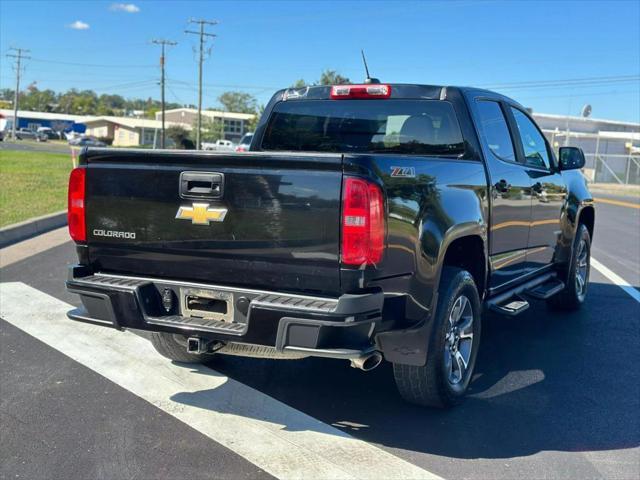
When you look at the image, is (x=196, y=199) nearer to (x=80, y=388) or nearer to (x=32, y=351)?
(x=80, y=388)

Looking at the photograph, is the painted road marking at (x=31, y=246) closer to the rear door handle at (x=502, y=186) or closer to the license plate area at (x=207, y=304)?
the license plate area at (x=207, y=304)

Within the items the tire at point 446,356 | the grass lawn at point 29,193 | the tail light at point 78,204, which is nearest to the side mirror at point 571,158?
the tire at point 446,356

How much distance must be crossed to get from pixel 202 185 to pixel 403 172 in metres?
1.09

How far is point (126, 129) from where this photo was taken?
320 feet

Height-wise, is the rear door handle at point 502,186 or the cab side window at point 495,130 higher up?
the cab side window at point 495,130

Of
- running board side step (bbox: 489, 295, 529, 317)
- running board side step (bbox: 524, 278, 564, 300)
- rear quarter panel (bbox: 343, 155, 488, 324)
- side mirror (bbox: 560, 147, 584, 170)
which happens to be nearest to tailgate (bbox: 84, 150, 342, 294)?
rear quarter panel (bbox: 343, 155, 488, 324)

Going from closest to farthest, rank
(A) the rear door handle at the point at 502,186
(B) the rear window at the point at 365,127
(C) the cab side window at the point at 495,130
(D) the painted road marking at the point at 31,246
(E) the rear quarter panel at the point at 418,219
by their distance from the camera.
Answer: (E) the rear quarter panel at the point at 418,219, (A) the rear door handle at the point at 502,186, (B) the rear window at the point at 365,127, (C) the cab side window at the point at 495,130, (D) the painted road marking at the point at 31,246

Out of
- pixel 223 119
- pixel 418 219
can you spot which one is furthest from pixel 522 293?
pixel 223 119

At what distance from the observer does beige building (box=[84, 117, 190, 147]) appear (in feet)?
302

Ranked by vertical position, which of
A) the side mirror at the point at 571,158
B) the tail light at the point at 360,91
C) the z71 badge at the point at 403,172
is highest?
the tail light at the point at 360,91

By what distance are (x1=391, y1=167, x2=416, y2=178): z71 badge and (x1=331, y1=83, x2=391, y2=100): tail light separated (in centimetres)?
164

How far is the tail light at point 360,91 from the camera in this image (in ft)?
16.8

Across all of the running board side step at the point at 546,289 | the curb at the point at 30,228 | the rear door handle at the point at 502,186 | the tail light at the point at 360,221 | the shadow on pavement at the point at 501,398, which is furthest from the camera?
the curb at the point at 30,228

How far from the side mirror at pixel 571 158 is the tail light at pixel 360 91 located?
2248 mm
